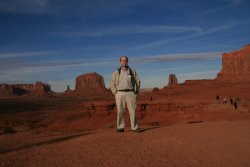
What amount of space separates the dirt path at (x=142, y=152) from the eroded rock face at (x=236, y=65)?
7812 cm

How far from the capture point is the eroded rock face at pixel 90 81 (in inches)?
5635

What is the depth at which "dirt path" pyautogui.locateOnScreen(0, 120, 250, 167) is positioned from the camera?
16.3 feet

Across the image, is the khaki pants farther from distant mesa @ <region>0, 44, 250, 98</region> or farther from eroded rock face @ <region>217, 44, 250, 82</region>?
eroded rock face @ <region>217, 44, 250, 82</region>

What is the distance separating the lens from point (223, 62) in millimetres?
90188

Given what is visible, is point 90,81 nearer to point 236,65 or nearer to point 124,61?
point 236,65

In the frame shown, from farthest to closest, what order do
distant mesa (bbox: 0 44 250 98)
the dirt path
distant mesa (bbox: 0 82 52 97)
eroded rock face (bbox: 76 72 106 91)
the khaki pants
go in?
distant mesa (bbox: 0 82 52 97), eroded rock face (bbox: 76 72 106 91), distant mesa (bbox: 0 44 250 98), the khaki pants, the dirt path

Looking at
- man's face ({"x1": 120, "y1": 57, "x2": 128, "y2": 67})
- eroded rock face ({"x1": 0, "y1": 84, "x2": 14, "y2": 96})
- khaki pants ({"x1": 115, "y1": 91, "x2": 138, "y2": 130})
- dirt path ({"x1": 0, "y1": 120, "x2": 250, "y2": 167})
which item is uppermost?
eroded rock face ({"x1": 0, "y1": 84, "x2": 14, "y2": 96})

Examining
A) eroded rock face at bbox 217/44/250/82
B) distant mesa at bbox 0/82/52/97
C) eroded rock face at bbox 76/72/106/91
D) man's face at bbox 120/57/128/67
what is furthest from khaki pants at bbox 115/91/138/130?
distant mesa at bbox 0/82/52/97

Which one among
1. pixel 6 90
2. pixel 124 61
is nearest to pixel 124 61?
pixel 124 61

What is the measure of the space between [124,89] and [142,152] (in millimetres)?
2594

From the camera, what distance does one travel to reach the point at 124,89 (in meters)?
7.94

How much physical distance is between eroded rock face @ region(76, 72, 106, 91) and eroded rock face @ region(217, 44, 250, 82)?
63533mm

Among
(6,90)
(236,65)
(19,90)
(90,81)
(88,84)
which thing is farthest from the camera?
(19,90)

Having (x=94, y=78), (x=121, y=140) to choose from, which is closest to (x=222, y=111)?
(x=121, y=140)
